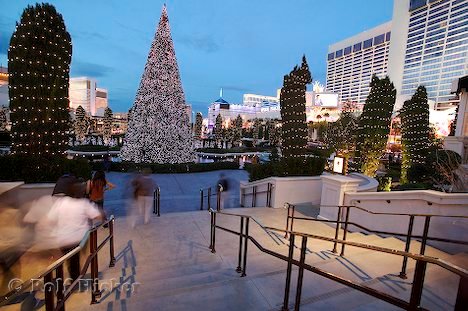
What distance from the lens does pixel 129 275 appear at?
13.4 feet

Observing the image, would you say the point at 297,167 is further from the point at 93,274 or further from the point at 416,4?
the point at 416,4

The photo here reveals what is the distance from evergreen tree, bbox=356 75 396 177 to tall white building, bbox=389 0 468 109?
3646 inches

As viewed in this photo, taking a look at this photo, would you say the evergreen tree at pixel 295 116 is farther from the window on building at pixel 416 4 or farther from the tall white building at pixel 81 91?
the window on building at pixel 416 4

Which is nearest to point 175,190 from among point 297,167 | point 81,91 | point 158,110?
point 297,167

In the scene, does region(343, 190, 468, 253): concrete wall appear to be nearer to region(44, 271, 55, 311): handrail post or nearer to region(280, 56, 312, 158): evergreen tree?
region(280, 56, 312, 158): evergreen tree

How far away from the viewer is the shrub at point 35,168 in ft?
22.8

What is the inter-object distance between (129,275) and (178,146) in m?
14.1

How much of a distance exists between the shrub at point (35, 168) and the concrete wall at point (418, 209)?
787cm

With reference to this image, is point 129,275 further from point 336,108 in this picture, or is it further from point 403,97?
point 336,108

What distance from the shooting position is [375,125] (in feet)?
38.8

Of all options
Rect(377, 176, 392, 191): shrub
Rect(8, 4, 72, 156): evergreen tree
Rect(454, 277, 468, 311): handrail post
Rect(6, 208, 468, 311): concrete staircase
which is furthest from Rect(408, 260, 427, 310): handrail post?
Rect(377, 176, 392, 191): shrub

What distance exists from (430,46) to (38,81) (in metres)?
128

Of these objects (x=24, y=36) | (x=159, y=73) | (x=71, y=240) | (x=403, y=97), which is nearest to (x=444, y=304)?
Answer: (x=71, y=240)

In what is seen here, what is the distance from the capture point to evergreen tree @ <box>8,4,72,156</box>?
7238 mm
